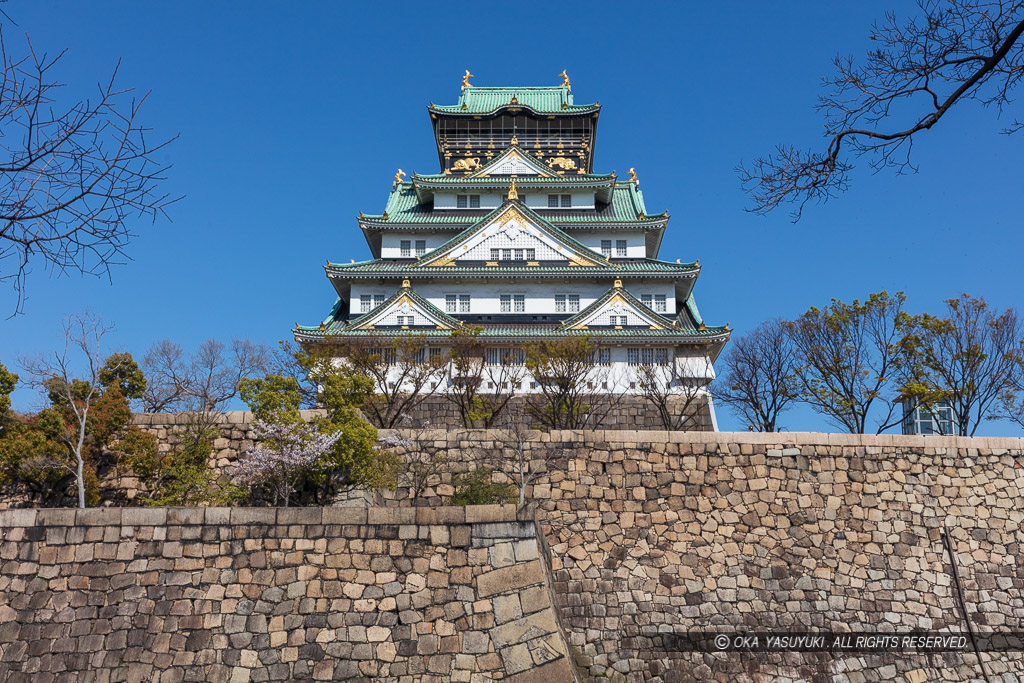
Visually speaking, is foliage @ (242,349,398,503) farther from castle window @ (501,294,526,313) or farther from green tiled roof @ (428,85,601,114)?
green tiled roof @ (428,85,601,114)

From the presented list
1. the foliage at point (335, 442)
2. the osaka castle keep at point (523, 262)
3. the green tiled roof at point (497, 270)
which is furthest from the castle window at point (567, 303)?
the foliage at point (335, 442)

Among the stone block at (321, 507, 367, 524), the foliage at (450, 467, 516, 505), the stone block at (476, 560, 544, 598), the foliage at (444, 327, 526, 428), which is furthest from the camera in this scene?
the foliage at (444, 327, 526, 428)

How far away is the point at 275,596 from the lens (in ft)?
38.2

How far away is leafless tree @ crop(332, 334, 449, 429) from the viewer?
74.5 ft

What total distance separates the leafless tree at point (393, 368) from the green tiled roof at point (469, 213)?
7325 mm

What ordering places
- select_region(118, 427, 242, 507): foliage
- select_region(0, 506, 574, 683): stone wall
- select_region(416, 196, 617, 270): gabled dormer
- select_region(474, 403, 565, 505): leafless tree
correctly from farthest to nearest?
select_region(416, 196, 617, 270): gabled dormer, select_region(474, 403, 565, 505): leafless tree, select_region(118, 427, 242, 507): foliage, select_region(0, 506, 574, 683): stone wall

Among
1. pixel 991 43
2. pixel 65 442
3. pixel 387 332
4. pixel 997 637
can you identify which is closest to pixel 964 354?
pixel 997 637

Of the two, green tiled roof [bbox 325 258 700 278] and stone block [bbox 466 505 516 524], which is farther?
green tiled roof [bbox 325 258 700 278]

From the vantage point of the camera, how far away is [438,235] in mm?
33375

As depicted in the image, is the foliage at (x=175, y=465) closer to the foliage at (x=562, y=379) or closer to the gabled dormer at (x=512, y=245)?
the foliage at (x=562, y=379)

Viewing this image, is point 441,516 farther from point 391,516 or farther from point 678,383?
point 678,383

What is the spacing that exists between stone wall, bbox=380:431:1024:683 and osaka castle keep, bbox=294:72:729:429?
1025 centimetres

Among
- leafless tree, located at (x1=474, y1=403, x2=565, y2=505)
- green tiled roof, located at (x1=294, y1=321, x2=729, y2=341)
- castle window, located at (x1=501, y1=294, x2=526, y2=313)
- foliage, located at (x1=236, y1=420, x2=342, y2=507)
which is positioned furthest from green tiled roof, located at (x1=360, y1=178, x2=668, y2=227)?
foliage, located at (x1=236, y1=420, x2=342, y2=507)

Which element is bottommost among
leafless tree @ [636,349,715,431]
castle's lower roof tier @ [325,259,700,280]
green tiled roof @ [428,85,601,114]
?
leafless tree @ [636,349,715,431]
